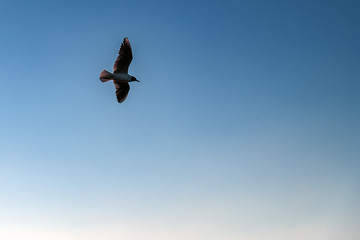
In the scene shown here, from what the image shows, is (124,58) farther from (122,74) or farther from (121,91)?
(121,91)

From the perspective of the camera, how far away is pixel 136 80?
3422 cm

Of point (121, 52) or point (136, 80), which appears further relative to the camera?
point (136, 80)

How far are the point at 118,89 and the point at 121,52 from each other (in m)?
3.22

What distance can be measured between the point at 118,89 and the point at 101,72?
2306 millimetres

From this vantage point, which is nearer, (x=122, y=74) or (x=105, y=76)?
(x=105, y=76)

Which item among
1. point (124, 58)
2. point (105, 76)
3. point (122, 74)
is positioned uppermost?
point (124, 58)

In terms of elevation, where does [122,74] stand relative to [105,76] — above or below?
above

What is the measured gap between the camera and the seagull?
31.8 m

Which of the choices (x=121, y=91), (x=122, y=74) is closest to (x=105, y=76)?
(x=122, y=74)

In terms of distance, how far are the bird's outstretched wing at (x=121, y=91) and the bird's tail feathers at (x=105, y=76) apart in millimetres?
1405

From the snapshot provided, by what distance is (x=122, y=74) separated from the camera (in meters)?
32.9

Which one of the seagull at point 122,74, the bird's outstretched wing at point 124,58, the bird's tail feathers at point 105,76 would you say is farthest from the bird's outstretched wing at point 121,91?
the bird's tail feathers at point 105,76

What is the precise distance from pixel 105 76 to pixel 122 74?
1.64 metres

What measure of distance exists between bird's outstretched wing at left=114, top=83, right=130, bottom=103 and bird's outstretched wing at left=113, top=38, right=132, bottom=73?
129 centimetres
